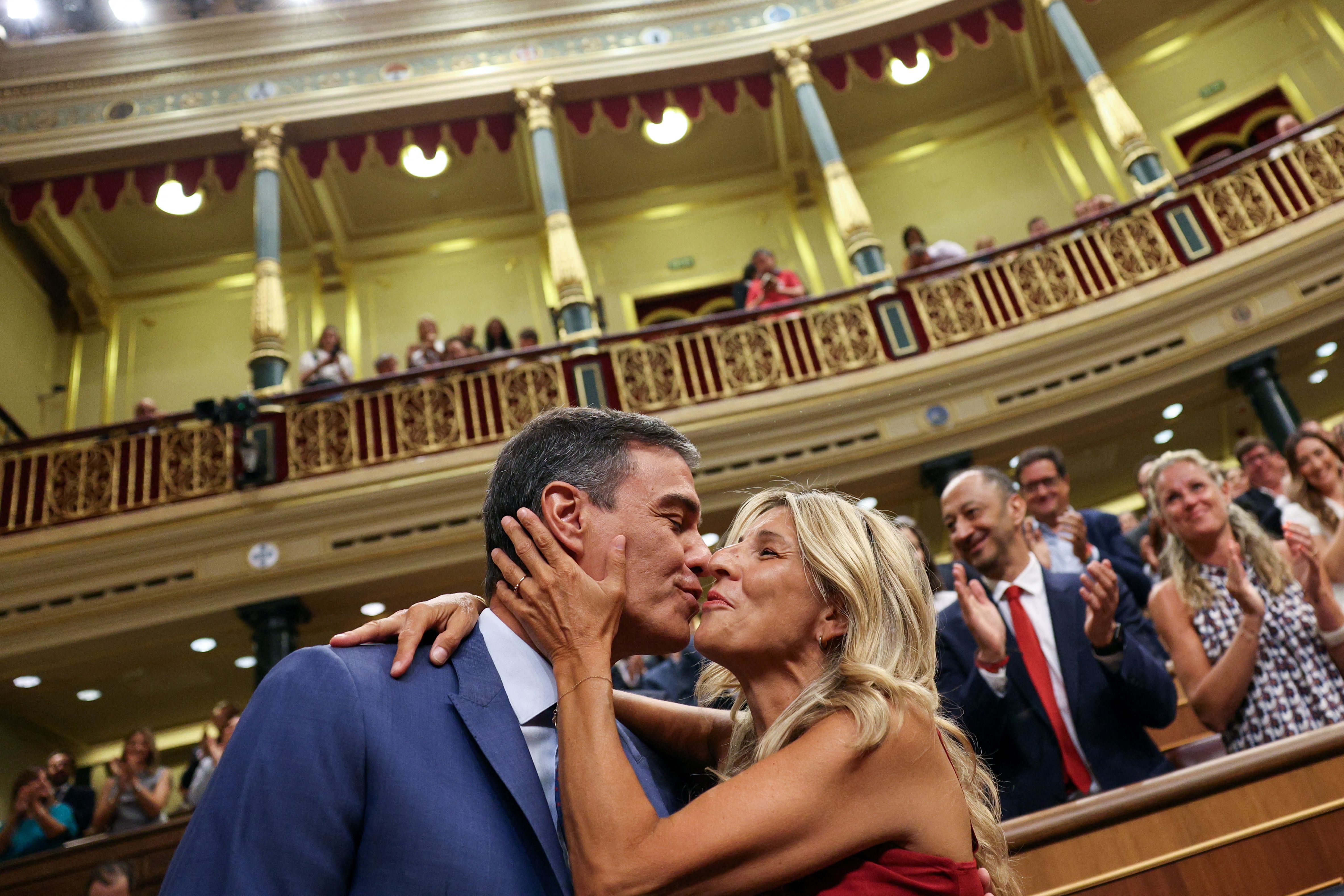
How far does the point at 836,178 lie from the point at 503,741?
774 cm

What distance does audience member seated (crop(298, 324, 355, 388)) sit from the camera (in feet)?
25.0

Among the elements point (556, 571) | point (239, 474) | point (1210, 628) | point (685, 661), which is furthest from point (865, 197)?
point (556, 571)

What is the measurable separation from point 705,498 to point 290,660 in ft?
19.4

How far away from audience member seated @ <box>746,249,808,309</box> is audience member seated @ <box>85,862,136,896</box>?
5623 millimetres

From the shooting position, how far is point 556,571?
1200 millimetres

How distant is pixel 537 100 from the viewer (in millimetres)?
8531

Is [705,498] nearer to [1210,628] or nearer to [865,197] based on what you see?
[1210,628]

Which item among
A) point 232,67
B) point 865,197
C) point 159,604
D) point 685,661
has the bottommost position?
point 685,661

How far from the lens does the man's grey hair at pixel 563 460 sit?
1.29 m

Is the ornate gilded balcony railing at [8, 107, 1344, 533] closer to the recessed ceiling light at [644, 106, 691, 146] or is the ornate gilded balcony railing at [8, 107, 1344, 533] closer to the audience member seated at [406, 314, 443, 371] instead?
the audience member seated at [406, 314, 443, 371]

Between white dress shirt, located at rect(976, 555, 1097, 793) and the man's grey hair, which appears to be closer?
the man's grey hair

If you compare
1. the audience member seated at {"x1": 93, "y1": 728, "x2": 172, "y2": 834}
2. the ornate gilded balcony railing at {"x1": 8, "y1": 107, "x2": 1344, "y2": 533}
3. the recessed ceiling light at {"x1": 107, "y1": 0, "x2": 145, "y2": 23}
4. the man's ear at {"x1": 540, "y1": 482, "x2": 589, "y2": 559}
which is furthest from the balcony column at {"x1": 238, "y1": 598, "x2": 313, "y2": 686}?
the recessed ceiling light at {"x1": 107, "y1": 0, "x2": 145, "y2": 23}

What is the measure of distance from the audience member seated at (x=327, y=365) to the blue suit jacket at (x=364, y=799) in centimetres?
678

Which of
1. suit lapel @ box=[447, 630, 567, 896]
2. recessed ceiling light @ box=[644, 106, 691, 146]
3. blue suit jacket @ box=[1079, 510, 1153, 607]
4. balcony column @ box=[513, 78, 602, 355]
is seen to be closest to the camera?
suit lapel @ box=[447, 630, 567, 896]
